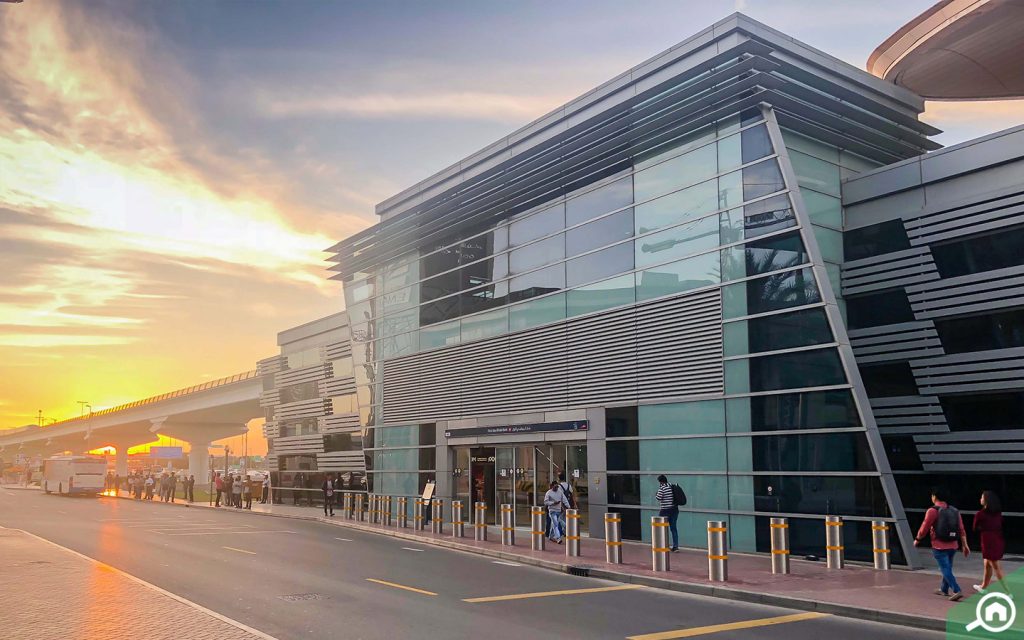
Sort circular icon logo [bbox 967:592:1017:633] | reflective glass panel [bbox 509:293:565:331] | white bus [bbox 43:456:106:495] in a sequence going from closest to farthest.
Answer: circular icon logo [bbox 967:592:1017:633], reflective glass panel [bbox 509:293:565:331], white bus [bbox 43:456:106:495]

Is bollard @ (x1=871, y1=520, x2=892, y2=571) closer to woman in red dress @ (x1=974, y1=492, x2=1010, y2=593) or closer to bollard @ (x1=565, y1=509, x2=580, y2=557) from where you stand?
woman in red dress @ (x1=974, y1=492, x2=1010, y2=593)

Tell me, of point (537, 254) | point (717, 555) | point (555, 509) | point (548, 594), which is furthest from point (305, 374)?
point (717, 555)

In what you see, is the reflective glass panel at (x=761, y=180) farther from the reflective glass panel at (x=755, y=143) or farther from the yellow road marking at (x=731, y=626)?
the yellow road marking at (x=731, y=626)

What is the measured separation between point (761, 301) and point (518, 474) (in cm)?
1087

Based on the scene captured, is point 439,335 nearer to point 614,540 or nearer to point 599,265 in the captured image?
point 599,265

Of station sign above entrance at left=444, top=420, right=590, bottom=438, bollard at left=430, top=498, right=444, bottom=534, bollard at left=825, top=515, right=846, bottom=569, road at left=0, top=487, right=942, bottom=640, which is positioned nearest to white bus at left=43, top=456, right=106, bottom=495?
station sign above entrance at left=444, top=420, right=590, bottom=438

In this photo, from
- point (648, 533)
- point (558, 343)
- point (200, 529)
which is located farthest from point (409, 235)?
point (648, 533)

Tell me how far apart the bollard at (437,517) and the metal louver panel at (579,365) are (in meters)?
3.81

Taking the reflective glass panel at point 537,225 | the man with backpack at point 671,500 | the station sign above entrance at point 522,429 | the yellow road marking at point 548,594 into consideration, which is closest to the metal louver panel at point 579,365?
the station sign above entrance at point 522,429

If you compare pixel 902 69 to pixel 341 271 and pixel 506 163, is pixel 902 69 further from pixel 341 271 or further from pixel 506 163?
pixel 341 271

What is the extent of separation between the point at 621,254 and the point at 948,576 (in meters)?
13.0

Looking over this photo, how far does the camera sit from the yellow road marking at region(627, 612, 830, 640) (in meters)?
10.5

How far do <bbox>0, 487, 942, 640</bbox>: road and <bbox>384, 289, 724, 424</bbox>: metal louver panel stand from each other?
6285 mm

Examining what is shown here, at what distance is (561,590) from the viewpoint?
14.5 m
